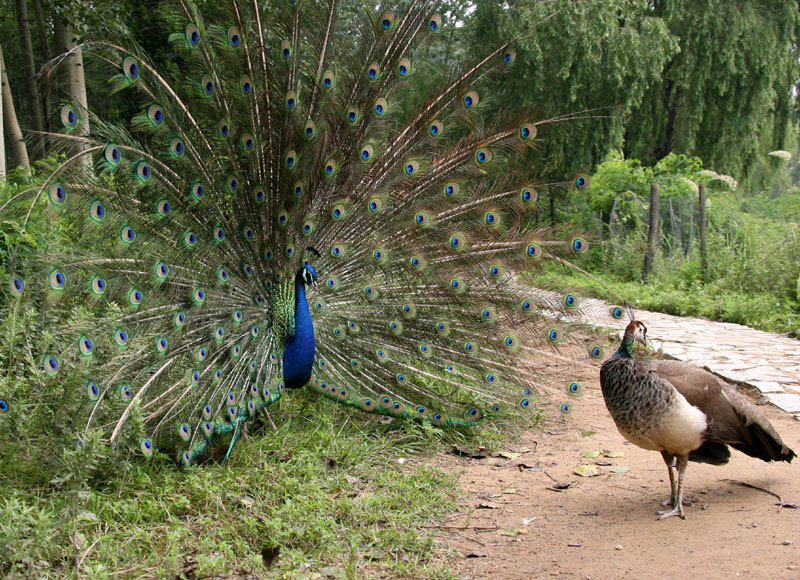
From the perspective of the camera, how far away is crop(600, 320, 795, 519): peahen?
3143 millimetres

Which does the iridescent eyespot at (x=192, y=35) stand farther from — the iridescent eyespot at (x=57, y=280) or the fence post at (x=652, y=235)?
the fence post at (x=652, y=235)

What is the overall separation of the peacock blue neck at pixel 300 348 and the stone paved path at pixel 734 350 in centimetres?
194

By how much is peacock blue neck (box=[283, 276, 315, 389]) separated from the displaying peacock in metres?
0.01

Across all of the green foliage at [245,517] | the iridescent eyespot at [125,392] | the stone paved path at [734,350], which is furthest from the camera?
the stone paved path at [734,350]

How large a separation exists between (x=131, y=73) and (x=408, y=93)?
2.05m

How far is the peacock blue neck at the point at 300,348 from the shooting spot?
4.17m

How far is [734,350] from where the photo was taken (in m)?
6.86

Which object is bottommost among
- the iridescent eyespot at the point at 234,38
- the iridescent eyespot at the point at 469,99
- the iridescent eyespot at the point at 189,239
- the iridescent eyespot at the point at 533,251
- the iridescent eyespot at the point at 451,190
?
the iridescent eyespot at the point at 533,251

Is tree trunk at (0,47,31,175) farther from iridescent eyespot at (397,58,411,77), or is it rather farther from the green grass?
the green grass

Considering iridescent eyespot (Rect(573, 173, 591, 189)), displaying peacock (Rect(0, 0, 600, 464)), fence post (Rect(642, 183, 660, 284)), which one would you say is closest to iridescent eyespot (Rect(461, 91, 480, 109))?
displaying peacock (Rect(0, 0, 600, 464))

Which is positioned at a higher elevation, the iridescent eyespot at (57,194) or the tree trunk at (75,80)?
the tree trunk at (75,80)

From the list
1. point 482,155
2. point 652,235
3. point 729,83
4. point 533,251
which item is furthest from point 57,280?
point 729,83

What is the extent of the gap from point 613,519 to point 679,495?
0.35m

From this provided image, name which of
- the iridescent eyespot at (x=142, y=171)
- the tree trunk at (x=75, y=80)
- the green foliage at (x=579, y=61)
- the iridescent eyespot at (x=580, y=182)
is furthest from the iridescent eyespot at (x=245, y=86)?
the green foliage at (x=579, y=61)
